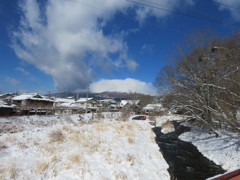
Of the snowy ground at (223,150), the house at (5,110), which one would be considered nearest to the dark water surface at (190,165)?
the snowy ground at (223,150)

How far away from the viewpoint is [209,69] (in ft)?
48.7

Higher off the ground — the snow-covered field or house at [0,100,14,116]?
house at [0,100,14,116]

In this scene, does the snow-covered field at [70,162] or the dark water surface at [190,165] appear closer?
the snow-covered field at [70,162]

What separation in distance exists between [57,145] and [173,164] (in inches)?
277

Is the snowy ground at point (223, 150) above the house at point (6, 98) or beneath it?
beneath

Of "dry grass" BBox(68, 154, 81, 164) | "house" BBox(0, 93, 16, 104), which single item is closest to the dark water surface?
"dry grass" BBox(68, 154, 81, 164)

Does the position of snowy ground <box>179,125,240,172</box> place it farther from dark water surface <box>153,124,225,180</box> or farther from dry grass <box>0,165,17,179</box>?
dry grass <box>0,165,17,179</box>

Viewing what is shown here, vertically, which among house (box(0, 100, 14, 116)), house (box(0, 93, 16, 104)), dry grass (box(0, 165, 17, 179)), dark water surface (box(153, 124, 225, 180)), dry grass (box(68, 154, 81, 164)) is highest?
house (box(0, 93, 16, 104))

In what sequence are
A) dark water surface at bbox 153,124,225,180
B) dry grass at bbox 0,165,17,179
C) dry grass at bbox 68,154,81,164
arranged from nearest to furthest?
→ dry grass at bbox 0,165,17,179, dry grass at bbox 68,154,81,164, dark water surface at bbox 153,124,225,180

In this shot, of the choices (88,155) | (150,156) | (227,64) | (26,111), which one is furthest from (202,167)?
(26,111)

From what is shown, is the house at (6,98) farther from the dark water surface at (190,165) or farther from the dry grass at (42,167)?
the dark water surface at (190,165)

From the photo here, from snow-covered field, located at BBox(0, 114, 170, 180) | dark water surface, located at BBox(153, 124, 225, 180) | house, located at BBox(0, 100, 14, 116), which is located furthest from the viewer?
house, located at BBox(0, 100, 14, 116)

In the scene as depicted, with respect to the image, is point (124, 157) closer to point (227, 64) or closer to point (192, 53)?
point (227, 64)

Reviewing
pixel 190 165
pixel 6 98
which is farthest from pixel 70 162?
pixel 6 98
